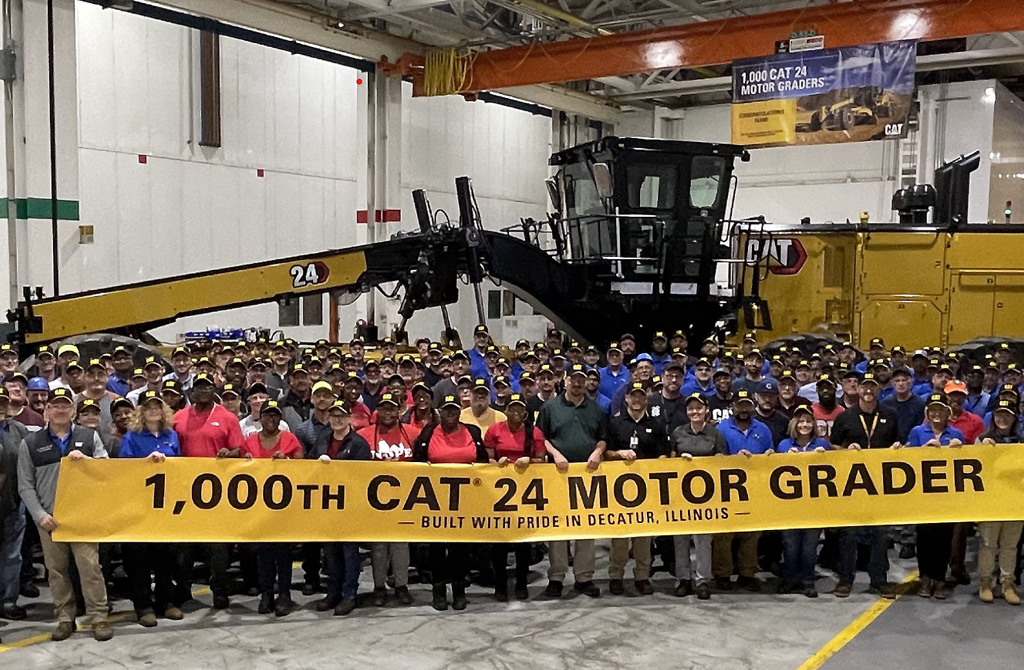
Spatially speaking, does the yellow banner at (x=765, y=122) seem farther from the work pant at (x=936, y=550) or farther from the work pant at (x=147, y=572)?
the work pant at (x=147, y=572)

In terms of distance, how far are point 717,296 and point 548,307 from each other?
8.84 ft

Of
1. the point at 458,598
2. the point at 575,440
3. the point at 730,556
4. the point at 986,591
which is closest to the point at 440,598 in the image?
the point at 458,598

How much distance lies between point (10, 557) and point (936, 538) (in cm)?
749

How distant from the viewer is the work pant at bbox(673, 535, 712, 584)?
7.87m

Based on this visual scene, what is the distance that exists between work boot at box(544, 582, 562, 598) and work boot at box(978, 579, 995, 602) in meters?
3.50

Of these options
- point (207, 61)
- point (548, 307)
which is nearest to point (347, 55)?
point (207, 61)

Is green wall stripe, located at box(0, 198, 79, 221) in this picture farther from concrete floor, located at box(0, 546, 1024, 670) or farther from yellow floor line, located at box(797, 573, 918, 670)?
yellow floor line, located at box(797, 573, 918, 670)

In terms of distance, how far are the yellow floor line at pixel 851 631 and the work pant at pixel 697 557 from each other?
118 cm

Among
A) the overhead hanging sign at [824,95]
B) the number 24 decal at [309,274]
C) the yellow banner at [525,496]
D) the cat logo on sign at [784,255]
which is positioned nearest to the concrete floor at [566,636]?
the yellow banner at [525,496]

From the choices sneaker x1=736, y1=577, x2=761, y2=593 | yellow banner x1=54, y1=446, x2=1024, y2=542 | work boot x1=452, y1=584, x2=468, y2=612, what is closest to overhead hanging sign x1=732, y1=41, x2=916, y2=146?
yellow banner x1=54, y1=446, x2=1024, y2=542

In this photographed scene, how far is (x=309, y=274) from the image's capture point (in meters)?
11.8

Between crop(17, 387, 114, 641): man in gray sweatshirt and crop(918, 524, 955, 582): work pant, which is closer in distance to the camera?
crop(17, 387, 114, 641): man in gray sweatshirt

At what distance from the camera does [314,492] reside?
7.29 metres

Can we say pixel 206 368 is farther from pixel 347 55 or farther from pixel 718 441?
pixel 347 55
